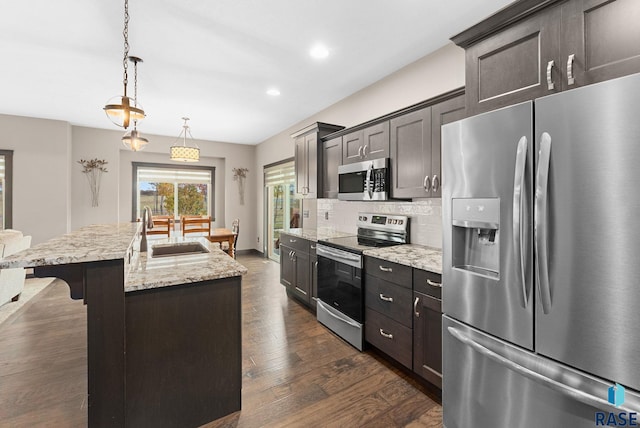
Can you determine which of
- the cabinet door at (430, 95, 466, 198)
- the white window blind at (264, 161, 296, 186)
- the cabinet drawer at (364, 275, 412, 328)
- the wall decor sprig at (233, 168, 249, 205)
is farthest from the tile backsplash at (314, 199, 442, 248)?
the wall decor sprig at (233, 168, 249, 205)

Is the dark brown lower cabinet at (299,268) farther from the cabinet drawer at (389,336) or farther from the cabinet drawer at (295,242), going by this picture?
the cabinet drawer at (389,336)

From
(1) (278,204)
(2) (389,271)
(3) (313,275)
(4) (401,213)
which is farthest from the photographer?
(1) (278,204)

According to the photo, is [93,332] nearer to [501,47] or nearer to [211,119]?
[501,47]

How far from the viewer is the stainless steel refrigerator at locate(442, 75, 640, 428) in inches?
A: 41.1

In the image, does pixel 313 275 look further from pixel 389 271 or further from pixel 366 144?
pixel 366 144

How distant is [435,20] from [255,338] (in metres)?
3.22

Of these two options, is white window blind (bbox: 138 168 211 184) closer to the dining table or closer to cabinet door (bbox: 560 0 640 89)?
the dining table

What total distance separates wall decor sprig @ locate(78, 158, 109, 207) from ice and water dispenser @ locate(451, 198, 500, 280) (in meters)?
6.70

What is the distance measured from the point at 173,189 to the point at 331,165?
477 centimetres

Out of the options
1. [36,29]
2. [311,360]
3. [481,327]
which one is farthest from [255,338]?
[36,29]

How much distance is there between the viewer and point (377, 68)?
3.17 meters

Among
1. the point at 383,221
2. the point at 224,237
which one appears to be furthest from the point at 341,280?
the point at 224,237

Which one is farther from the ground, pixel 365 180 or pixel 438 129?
pixel 438 129

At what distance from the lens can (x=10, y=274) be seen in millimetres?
3639
